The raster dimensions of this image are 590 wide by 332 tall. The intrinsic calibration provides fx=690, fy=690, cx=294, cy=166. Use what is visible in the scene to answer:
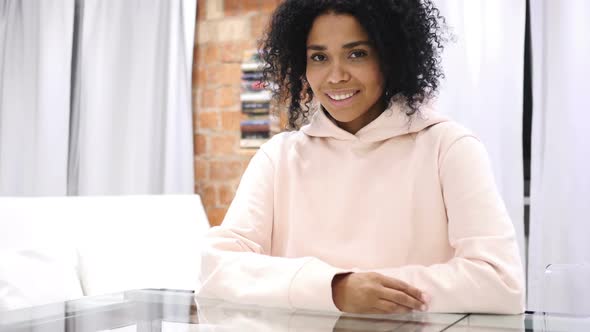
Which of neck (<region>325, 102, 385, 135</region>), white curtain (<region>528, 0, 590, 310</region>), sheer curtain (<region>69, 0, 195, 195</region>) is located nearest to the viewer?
neck (<region>325, 102, 385, 135</region>)

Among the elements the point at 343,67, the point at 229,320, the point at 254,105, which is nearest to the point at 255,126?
the point at 254,105

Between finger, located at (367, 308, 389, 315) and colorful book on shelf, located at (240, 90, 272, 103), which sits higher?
colorful book on shelf, located at (240, 90, 272, 103)

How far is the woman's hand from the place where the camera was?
109 cm

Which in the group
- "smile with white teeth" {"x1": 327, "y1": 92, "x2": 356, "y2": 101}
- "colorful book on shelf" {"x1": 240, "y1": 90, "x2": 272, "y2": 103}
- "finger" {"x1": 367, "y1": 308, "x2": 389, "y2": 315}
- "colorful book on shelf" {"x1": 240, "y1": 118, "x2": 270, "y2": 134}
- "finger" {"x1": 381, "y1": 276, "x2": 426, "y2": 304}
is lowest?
"finger" {"x1": 367, "y1": 308, "x2": 389, "y2": 315}

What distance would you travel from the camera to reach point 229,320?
0.92m

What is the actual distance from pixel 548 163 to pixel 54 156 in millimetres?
2671

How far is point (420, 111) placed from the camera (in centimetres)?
153

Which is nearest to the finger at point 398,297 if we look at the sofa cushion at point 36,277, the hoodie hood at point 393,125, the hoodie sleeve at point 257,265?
the hoodie sleeve at point 257,265

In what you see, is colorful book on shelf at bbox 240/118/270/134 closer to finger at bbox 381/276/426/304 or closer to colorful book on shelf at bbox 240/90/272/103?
colorful book on shelf at bbox 240/90/272/103

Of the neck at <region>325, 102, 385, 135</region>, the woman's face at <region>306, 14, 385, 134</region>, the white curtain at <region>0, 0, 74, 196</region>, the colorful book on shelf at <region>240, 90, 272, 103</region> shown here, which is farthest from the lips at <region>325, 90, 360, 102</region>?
the white curtain at <region>0, 0, 74, 196</region>

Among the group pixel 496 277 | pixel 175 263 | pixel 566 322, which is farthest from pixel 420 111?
pixel 175 263

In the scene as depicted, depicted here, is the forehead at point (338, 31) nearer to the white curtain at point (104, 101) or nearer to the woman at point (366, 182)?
the woman at point (366, 182)

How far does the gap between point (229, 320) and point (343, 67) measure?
74 cm

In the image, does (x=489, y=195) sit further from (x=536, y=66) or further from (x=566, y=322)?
(x=536, y=66)
